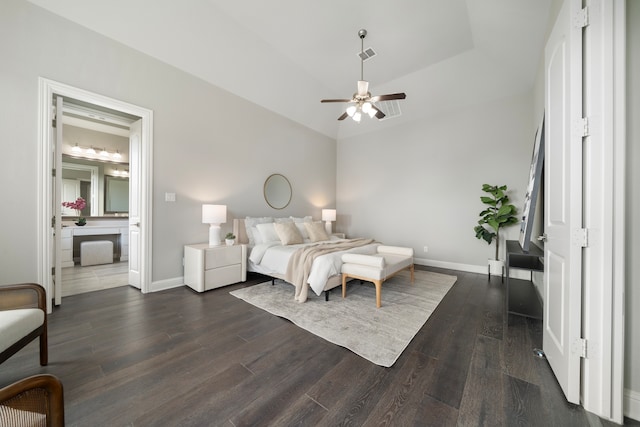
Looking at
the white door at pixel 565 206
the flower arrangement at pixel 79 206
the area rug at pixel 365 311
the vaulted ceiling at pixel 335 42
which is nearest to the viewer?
the white door at pixel 565 206

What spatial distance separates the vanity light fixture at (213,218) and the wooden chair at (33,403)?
2.87 m

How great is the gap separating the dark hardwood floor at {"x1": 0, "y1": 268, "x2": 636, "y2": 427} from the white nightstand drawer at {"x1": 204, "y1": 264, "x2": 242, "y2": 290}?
737 millimetres

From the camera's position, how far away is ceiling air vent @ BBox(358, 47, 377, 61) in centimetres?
384

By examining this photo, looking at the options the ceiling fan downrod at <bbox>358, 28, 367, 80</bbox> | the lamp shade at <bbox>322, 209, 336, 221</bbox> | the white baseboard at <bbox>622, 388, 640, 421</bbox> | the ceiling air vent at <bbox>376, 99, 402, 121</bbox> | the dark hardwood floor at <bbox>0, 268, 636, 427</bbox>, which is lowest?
the dark hardwood floor at <bbox>0, 268, 636, 427</bbox>

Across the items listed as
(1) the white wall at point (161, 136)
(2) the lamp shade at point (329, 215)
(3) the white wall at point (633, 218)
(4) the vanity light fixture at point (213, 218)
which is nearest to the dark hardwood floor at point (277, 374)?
(3) the white wall at point (633, 218)

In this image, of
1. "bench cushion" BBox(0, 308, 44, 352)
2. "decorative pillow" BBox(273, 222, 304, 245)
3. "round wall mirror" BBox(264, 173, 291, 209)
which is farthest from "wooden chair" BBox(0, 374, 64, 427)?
"round wall mirror" BBox(264, 173, 291, 209)

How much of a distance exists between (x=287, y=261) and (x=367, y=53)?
12.2ft

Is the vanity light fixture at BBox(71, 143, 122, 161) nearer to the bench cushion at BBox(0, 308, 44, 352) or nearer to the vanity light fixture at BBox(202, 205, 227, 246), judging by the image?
the vanity light fixture at BBox(202, 205, 227, 246)

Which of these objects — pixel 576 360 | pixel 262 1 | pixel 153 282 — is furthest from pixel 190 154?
pixel 576 360

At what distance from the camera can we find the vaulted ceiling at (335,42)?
276 centimetres

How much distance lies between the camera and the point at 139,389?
147 cm

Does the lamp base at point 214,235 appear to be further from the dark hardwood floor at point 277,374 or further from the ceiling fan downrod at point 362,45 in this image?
the ceiling fan downrod at point 362,45

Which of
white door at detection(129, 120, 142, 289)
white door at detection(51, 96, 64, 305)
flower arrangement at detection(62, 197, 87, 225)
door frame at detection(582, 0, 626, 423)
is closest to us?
door frame at detection(582, 0, 626, 423)

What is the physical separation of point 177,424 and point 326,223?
470 cm
